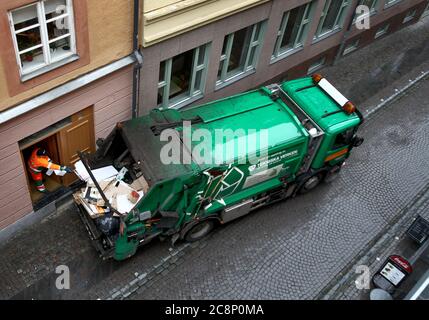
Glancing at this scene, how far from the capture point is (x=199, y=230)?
440 inches

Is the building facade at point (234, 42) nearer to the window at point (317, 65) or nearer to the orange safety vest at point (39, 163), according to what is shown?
the window at point (317, 65)

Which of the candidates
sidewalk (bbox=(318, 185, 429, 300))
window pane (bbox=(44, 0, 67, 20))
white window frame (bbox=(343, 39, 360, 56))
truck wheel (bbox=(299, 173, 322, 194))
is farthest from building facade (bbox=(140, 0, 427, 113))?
sidewalk (bbox=(318, 185, 429, 300))

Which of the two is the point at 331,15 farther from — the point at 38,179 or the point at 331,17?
the point at 38,179

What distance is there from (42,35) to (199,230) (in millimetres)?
5558

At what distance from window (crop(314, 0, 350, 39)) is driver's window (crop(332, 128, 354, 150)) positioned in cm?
531

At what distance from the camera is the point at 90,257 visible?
10.9m

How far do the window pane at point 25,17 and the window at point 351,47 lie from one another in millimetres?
12497

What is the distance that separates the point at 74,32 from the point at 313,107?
5.75 metres

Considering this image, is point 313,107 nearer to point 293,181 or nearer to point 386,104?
point 293,181

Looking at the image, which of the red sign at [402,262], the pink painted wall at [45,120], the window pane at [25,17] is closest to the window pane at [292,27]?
the pink painted wall at [45,120]

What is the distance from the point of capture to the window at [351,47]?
697 inches

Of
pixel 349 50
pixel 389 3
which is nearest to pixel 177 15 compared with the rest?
pixel 349 50

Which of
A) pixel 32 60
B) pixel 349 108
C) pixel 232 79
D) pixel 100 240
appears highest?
pixel 32 60
